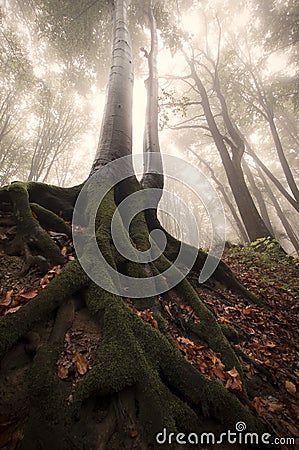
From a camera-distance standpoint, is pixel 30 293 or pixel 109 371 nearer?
pixel 109 371

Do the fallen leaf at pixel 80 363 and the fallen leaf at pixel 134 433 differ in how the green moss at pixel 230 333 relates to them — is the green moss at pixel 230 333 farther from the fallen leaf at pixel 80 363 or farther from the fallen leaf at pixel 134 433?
the fallen leaf at pixel 80 363

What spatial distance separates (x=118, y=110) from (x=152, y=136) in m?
1.22

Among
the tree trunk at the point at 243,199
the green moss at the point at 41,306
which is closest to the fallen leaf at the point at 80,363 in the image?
the green moss at the point at 41,306

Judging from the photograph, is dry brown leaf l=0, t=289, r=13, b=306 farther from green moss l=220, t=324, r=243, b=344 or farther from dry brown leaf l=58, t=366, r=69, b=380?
green moss l=220, t=324, r=243, b=344

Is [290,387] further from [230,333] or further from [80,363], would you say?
[80,363]

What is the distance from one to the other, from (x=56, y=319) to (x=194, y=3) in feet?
49.1

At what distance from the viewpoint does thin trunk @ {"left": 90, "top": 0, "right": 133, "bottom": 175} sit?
402cm

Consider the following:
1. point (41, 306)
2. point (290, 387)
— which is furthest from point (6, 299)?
point (290, 387)

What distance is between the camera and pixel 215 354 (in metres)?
2.22

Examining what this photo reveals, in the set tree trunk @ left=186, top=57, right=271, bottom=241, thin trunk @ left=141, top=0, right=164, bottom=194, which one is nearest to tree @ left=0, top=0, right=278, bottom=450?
thin trunk @ left=141, top=0, right=164, bottom=194

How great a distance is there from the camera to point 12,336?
155 centimetres

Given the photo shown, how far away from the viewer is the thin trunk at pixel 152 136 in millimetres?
4504

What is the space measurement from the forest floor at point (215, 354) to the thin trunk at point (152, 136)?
201 cm

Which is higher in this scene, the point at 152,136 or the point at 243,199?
the point at 152,136
